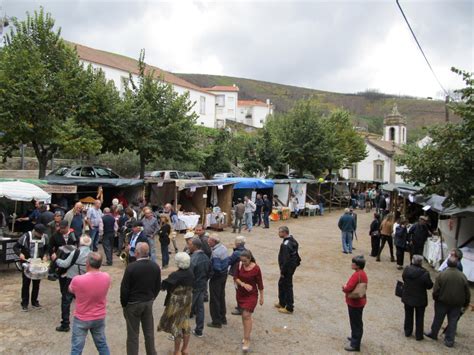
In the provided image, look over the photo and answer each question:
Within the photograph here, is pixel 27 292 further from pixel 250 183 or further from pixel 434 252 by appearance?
pixel 250 183

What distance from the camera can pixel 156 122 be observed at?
19.9m

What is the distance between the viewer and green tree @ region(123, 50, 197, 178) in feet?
63.0

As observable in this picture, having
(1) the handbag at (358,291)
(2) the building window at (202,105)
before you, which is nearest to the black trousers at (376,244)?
(1) the handbag at (358,291)

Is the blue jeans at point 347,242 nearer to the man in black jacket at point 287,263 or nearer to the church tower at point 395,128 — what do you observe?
the man in black jacket at point 287,263

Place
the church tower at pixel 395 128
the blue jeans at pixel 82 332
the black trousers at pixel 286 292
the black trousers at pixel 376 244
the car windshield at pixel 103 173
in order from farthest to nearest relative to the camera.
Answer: the church tower at pixel 395 128 < the car windshield at pixel 103 173 < the black trousers at pixel 376 244 < the black trousers at pixel 286 292 < the blue jeans at pixel 82 332

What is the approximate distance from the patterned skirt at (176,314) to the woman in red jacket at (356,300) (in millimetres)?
2463

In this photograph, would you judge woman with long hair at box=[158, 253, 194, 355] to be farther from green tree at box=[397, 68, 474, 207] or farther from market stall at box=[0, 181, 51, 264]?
green tree at box=[397, 68, 474, 207]

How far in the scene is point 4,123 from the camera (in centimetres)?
1478

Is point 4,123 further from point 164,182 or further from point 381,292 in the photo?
point 381,292

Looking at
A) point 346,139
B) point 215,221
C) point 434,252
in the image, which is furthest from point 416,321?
point 346,139

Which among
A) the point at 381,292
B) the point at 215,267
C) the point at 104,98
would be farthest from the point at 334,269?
the point at 104,98

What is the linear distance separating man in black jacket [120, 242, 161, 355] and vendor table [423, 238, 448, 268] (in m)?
9.66

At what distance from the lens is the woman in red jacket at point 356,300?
20.6 ft

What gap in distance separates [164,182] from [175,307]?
11593 millimetres
